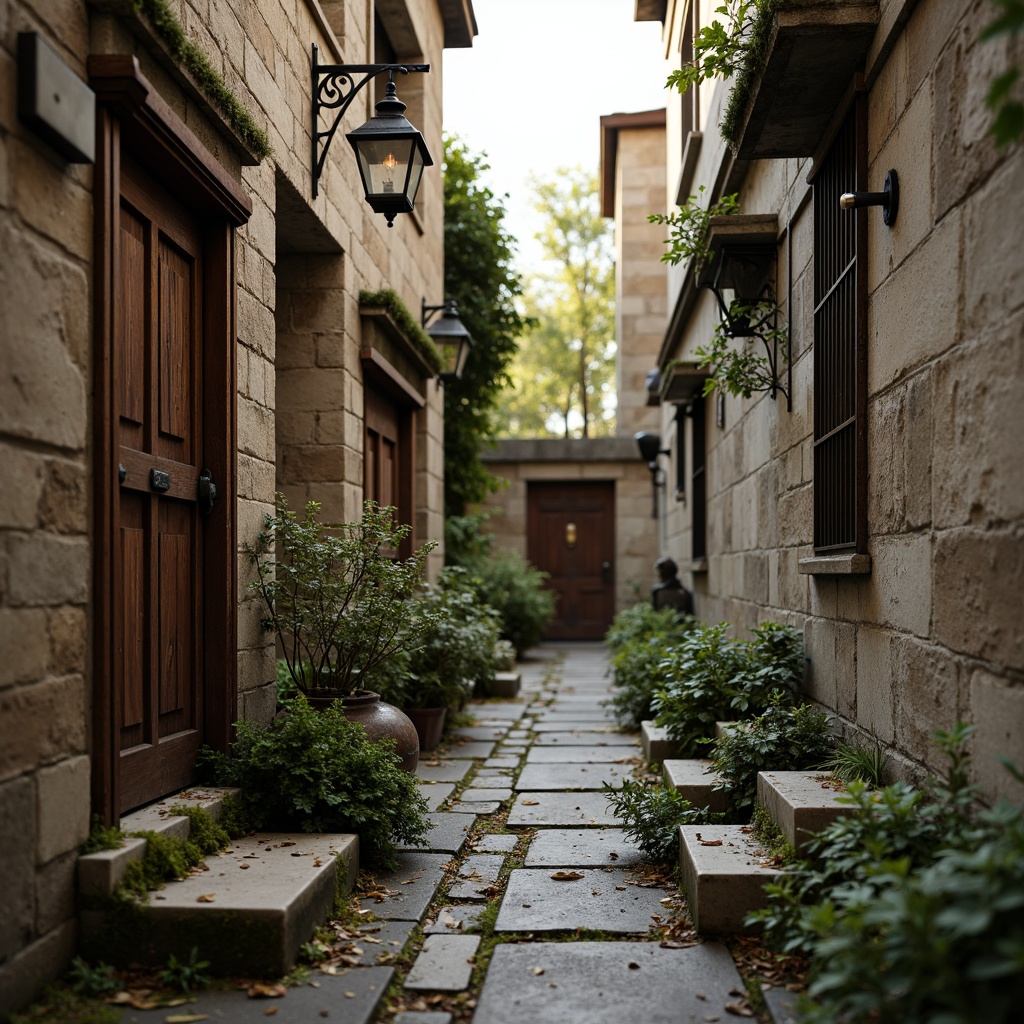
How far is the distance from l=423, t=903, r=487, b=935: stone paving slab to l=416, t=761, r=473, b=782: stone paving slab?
2041 millimetres

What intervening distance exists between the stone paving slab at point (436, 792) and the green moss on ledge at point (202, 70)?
2.86 meters

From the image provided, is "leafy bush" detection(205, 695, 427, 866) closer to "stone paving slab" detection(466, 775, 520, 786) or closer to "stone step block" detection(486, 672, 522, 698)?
"stone paving slab" detection(466, 775, 520, 786)

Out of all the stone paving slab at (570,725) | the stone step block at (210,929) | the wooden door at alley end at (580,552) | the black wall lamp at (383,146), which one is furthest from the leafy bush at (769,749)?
the wooden door at alley end at (580,552)

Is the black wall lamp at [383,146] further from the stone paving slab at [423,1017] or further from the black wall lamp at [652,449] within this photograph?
the black wall lamp at [652,449]

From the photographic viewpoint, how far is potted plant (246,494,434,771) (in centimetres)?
454

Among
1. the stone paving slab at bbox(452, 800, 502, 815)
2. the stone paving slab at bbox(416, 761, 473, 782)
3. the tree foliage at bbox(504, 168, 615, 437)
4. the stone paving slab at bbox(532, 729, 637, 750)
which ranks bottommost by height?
the stone paving slab at bbox(532, 729, 637, 750)

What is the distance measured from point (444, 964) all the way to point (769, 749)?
147 centimetres

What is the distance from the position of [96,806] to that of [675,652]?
363 cm

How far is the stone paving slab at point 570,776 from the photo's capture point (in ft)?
17.8

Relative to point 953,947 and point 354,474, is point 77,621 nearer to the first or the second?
point 953,947

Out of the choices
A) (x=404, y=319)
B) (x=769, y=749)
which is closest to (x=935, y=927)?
(x=769, y=749)

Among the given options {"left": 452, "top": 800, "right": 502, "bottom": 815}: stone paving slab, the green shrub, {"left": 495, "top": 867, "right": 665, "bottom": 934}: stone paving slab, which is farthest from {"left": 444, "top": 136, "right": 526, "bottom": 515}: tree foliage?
{"left": 495, "top": 867, "right": 665, "bottom": 934}: stone paving slab

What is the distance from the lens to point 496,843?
171 inches

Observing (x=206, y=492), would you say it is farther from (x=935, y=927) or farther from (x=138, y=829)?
(x=935, y=927)
